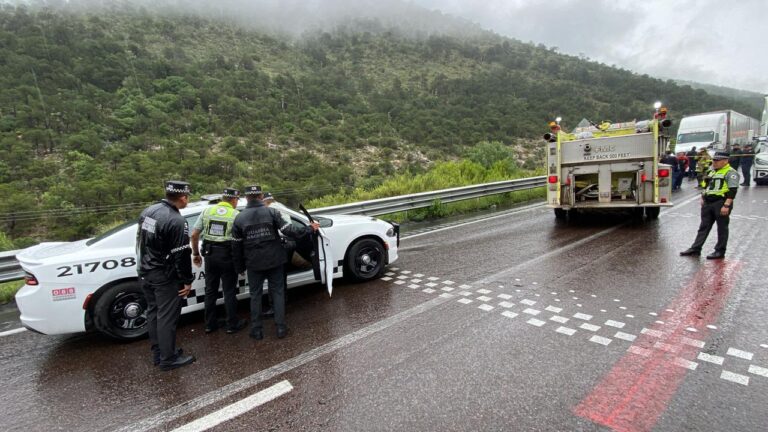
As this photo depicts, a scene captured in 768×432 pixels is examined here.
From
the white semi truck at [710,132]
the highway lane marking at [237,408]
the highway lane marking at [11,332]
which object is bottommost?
the highway lane marking at [237,408]

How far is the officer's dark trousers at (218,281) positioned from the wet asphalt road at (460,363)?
205 mm

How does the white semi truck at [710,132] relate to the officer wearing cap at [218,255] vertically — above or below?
above

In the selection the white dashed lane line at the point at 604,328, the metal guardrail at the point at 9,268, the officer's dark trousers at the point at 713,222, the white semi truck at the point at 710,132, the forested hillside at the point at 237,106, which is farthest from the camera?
the forested hillside at the point at 237,106

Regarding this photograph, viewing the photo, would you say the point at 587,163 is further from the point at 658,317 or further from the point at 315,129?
the point at 315,129

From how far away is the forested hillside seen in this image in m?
33.4

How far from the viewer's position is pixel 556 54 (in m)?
97.1

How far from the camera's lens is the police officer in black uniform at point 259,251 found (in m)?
3.89

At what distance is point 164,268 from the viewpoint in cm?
340

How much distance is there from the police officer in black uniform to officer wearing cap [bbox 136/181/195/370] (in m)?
0.55

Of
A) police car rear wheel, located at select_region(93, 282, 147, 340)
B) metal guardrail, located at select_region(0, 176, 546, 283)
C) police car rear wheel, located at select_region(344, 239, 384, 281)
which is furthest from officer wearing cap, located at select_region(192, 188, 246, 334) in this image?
metal guardrail, located at select_region(0, 176, 546, 283)

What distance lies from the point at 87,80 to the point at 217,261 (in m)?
62.5

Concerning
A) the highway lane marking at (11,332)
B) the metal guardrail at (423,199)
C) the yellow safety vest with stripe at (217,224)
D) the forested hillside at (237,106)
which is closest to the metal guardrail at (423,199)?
the metal guardrail at (423,199)

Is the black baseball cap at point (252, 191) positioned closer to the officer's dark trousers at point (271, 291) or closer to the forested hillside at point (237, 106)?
the officer's dark trousers at point (271, 291)

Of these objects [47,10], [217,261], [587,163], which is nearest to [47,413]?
[217,261]
